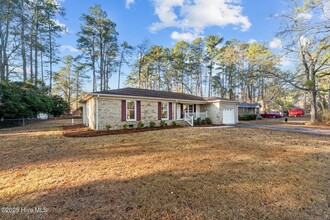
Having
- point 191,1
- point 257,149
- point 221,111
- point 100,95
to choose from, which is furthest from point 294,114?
point 100,95

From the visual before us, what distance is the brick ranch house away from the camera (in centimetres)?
1163

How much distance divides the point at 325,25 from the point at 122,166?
13.2m

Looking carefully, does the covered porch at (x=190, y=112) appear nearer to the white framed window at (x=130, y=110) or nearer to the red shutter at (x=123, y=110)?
the white framed window at (x=130, y=110)

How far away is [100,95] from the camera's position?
11.2 m

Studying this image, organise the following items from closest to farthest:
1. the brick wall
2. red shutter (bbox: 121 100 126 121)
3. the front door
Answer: the brick wall < red shutter (bbox: 121 100 126 121) < the front door

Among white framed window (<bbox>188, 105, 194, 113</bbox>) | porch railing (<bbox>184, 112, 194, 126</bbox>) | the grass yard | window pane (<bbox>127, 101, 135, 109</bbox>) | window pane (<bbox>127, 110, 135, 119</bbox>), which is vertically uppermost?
window pane (<bbox>127, 101, 135, 109</bbox>)

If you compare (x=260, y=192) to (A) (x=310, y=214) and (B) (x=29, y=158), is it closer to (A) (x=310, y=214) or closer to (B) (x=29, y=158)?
(A) (x=310, y=214)

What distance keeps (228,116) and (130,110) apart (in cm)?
1032

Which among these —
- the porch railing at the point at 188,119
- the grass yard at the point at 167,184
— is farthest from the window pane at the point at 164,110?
the grass yard at the point at 167,184

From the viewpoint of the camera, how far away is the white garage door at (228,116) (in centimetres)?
1711

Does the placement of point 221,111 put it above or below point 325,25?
below

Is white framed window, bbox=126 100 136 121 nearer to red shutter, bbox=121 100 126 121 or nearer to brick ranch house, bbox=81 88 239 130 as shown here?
brick ranch house, bbox=81 88 239 130

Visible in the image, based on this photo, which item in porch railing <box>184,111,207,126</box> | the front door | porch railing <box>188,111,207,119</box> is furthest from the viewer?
porch railing <box>188,111,207,119</box>

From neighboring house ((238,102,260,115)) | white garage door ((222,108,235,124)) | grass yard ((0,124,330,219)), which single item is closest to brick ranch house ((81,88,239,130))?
white garage door ((222,108,235,124))
